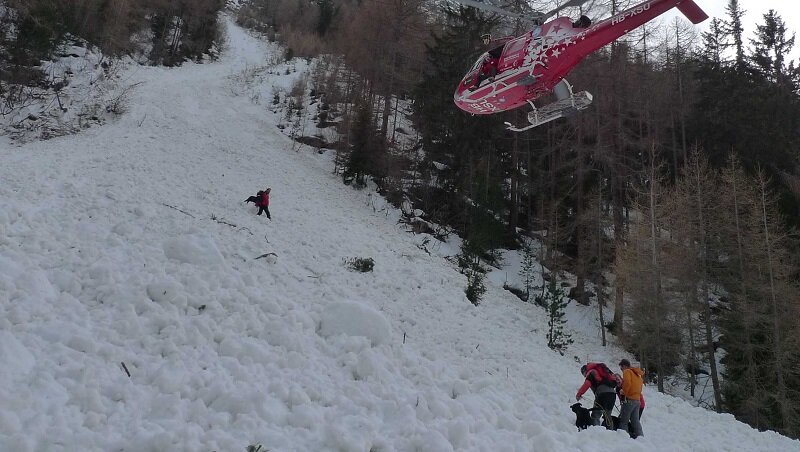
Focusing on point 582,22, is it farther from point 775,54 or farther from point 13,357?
point 775,54

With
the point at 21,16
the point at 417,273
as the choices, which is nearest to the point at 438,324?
the point at 417,273

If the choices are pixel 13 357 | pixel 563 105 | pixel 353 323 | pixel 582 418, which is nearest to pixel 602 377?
pixel 582 418

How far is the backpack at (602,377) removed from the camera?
773 cm

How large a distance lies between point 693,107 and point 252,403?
3260 centimetres

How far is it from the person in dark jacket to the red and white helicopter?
5.90 m

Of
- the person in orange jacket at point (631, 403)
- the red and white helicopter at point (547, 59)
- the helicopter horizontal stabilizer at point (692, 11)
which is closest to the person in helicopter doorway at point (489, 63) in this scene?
the red and white helicopter at point (547, 59)

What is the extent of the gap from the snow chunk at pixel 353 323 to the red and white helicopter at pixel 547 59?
5696mm

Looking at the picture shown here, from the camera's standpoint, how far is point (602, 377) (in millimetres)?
7770

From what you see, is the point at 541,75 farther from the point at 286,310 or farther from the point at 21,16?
the point at 21,16

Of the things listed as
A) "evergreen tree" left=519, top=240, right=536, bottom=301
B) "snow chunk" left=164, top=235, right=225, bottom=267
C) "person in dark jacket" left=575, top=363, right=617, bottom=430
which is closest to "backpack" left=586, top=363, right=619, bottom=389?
"person in dark jacket" left=575, top=363, right=617, bottom=430

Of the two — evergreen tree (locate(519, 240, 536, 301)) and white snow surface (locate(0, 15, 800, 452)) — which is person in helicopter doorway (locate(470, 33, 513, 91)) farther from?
evergreen tree (locate(519, 240, 536, 301))

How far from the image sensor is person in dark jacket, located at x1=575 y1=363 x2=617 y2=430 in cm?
743

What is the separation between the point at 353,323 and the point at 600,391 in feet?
14.6

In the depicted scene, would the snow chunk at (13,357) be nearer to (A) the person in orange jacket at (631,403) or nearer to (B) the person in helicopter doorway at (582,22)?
(A) the person in orange jacket at (631,403)
